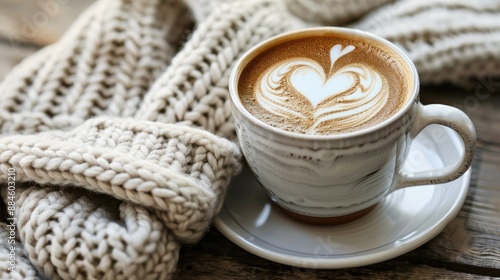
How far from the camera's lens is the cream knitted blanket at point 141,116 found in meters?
0.55

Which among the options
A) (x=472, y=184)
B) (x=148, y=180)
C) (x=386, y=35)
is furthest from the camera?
(x=386, y=35)

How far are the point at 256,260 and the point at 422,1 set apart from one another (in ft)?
1.56

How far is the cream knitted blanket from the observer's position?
55 centimetres

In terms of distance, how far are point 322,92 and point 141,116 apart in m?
0.21

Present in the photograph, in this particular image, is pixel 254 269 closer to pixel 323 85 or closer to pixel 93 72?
pixel 323 85

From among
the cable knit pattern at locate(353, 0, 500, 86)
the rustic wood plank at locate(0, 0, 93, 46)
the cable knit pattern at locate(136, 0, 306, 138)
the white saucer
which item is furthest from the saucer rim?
the rustic wood plank at locate(0, 0, 93, 46)

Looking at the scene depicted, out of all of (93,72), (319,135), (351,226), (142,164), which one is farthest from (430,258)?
(93,72)

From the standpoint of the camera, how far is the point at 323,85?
63 centimetres

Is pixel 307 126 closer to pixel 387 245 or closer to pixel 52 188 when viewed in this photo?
pixel 387 245

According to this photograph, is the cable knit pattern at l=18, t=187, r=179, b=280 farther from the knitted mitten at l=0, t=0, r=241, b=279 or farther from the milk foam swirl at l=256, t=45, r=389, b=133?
the milk foam swirl at l=256, t=45, r=389, b=133

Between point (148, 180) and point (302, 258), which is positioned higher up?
point (148, 180)

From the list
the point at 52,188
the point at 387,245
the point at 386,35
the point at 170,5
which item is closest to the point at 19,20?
the point at 170,5

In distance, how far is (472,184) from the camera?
0.71 metres

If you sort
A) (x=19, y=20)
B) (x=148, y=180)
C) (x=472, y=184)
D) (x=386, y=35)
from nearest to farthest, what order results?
(x=148, y=180) < (x=472, y=184) < (x=386, y=35) < (x=19, y=20)
